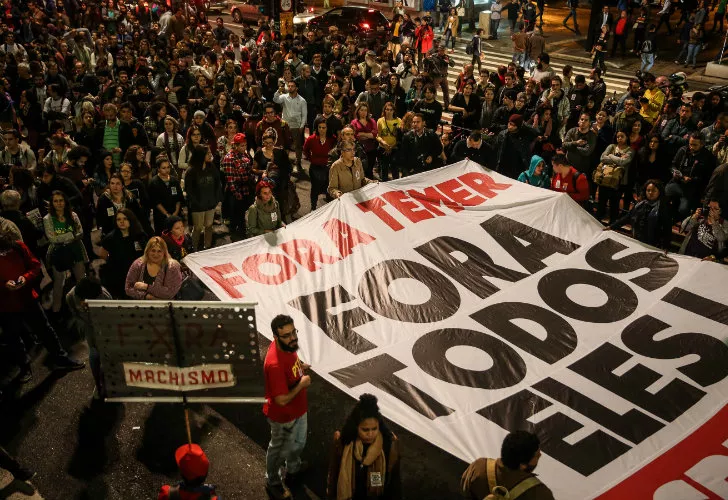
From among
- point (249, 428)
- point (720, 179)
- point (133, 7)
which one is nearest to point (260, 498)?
point (249, 428)

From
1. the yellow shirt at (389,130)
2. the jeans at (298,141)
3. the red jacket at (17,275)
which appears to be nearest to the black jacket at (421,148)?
the yellow shirt at (389,130)

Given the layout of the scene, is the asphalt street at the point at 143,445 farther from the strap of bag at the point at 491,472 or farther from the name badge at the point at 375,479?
the strap of bag at the point at 491,472

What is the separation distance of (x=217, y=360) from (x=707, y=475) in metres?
4.02

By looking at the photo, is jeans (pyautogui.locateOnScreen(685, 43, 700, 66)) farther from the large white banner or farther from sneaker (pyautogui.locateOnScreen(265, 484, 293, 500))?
sneaker (pyautogui.locateOnScreen(265, 484, 293, 500))

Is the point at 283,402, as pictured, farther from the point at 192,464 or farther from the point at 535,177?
the point at 535,177

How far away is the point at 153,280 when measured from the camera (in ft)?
25.1

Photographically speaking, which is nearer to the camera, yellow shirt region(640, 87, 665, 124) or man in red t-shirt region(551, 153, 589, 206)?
man in red t-shirt region(551, 153, 589, 206)

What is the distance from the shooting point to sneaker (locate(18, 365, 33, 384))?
8047mm

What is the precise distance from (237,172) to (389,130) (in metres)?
3.06

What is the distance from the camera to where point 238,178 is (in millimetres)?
10695

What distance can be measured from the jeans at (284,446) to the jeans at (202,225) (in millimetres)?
4785

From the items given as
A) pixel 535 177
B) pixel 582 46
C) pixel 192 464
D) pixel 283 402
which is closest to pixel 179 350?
pixel 283 402

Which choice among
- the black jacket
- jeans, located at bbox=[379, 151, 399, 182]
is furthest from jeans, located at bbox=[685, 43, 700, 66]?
the black jacket

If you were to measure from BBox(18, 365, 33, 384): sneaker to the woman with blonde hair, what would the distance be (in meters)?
1.67
